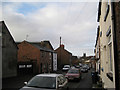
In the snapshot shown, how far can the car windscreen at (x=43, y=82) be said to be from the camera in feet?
22.1

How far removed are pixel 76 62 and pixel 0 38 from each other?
53922mm

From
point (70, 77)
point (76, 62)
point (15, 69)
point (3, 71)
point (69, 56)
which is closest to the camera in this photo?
point (70, 77)

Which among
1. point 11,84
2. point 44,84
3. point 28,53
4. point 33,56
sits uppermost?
point 28,53

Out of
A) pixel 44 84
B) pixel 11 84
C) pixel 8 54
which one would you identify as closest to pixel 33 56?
pixel 8 54

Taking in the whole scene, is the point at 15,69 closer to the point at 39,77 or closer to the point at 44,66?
the point at 44,66

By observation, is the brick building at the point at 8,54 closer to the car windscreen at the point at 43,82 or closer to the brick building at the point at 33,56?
the brick building at the point at 33,56

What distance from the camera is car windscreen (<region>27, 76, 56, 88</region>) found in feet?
22.1

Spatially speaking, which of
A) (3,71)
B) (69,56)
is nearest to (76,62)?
(69,56)

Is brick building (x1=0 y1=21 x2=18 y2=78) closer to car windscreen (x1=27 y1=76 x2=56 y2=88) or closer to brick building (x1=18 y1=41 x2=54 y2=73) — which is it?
brick building (x1=18 y1=41 x2=54 y2=73)

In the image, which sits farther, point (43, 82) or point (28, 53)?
point (28, 53)

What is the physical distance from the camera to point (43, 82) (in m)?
7.00

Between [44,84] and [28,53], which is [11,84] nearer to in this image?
[44,84]

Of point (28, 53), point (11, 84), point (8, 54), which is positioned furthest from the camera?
point (28, 53)

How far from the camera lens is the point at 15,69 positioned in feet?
76.8
